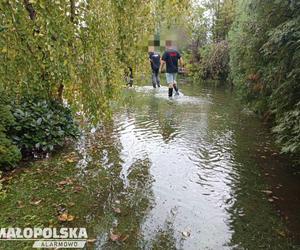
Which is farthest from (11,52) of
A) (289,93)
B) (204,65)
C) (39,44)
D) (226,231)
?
(204,65)

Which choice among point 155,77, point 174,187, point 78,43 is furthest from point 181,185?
point 155,77

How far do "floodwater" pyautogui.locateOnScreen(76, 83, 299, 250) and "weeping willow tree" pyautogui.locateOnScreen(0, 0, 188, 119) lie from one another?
1328 mm

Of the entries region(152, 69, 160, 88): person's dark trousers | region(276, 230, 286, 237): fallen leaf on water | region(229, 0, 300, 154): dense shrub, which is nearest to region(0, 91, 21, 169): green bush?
region(276, 230, 286, 237): fallen leaf on water

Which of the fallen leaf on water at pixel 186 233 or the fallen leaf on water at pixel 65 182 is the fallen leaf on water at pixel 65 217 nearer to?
the fallen leaf on water at pixel 65 182

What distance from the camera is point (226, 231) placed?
360 centimetres

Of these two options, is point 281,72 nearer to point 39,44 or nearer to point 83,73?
point 83,73

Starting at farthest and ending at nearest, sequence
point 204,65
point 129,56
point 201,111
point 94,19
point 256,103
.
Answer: point 204,65 → point 201,111 → point 256,103 → point 129,56 → point 94,19

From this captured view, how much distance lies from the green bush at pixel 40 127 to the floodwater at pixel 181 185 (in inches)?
21.4

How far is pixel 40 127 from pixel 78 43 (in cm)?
254

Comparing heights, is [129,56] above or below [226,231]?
above

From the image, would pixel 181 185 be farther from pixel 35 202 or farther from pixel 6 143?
pixel 6 143

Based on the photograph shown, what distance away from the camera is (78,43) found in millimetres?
3584

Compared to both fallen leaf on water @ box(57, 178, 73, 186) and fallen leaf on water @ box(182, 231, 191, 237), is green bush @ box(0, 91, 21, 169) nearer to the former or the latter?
fallen leaf on water @ box(57, 178, 73, 186)

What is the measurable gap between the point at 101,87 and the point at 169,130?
3.73m
